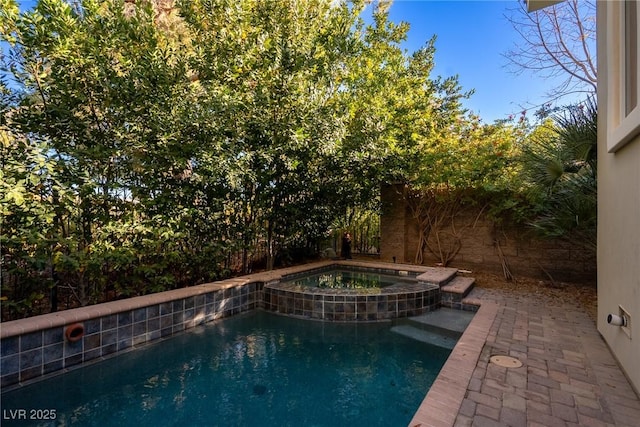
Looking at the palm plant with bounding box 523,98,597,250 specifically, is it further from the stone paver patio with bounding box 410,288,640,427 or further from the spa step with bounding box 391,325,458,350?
the spa step with bounding box 391,325,458,350

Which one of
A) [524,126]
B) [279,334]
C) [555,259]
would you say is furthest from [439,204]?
[279,334]

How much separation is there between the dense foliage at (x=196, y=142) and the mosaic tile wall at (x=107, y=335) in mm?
710

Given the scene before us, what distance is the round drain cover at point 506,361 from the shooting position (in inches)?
127

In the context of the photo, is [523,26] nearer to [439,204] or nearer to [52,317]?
[439,204]

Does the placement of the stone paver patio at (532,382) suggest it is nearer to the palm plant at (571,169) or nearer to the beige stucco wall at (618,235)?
the beige stucco wall at (618,235)

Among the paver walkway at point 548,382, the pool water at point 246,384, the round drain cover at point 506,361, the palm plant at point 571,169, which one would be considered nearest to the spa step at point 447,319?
the paver walkway at point 548,382

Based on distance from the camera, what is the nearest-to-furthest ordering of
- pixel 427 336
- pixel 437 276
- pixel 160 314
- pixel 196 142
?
pixel 160 314, pixel 427 336, pixel 196 142, pixel 437 276

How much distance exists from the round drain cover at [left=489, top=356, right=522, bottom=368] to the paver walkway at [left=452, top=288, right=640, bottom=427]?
58mm

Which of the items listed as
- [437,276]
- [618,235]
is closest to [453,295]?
[437,276]

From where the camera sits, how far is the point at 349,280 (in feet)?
23.3

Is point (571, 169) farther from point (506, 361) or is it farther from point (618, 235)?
point (506, 361)

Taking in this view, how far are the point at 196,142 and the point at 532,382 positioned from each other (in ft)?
17.9

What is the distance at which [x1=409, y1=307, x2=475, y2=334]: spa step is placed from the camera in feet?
16.5

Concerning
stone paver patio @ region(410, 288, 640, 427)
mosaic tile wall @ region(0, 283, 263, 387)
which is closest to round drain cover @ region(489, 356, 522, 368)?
stone paver patio @ region(410, 288, 640, 427)
